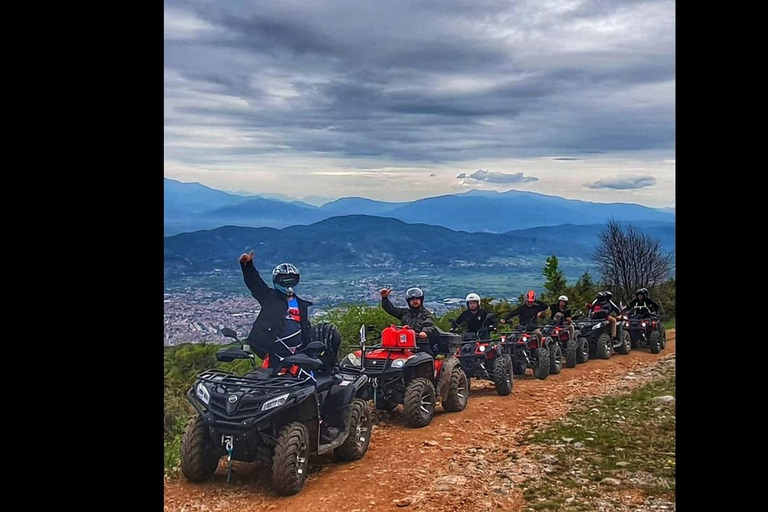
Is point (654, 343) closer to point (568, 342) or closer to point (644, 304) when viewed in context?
point (644, 304)

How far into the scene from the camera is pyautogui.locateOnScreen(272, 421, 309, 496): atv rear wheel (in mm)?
2100

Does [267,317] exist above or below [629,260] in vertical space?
below

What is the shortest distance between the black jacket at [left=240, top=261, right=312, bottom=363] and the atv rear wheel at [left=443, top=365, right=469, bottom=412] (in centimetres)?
62

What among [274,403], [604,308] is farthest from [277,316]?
[604,308]

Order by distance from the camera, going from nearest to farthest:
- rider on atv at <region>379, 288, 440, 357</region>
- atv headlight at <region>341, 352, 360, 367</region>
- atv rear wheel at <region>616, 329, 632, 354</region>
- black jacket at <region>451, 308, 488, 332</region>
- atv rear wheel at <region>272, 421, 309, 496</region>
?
atv rear wheel at <region>272, 421, 309, 496</region> → atv headlight at <region>341, 352, 360, 367</region> → rider on atv at <region>379, 288, 440, 357</region> → black jacket at <region>451, 308, 488, 332</region> → atv rear wheel at <region>616, 329, 632, 354</region>

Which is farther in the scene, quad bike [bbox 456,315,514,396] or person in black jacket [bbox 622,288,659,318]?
person in black jacket [bbox 622,288,659,318]

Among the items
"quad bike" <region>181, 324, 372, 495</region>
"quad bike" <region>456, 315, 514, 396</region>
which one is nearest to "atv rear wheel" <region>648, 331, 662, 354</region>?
"quad bike" <region>456, 315, 514, 396</region>

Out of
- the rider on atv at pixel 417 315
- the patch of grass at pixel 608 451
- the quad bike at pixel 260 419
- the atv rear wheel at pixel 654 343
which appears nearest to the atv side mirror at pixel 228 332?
the quad bike at pixel 260 419

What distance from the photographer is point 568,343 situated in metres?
3.00

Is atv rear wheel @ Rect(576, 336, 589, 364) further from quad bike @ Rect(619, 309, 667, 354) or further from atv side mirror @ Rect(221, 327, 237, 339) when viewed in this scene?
atv side mirror @ Rect(221, 327, 237, 339)

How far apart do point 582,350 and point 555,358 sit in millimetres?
167
